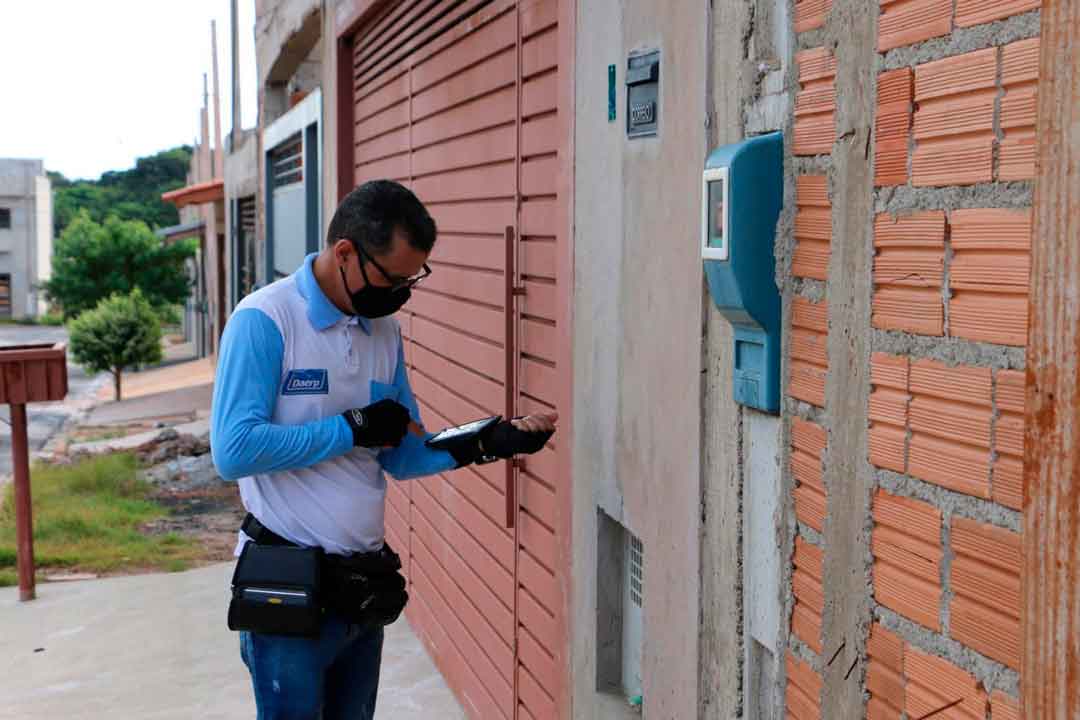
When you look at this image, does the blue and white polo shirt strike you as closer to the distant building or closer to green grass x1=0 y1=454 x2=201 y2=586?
green grass x1=0 y1=454 x2=201 y2=586

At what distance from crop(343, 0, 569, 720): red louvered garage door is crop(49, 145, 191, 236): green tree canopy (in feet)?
254

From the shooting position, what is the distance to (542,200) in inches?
186

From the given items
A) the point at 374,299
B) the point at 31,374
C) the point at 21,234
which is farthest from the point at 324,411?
the point at 21,234

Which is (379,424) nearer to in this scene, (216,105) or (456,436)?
(456,436)

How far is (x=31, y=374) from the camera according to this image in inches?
355

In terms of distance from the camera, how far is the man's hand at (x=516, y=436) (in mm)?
3898

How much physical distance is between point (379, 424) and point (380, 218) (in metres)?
0.53

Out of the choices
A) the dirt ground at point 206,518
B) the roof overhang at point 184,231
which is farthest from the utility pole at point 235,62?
Result: the dirt ground at point 206,518

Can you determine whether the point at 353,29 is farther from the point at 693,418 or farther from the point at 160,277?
the point at 160,277

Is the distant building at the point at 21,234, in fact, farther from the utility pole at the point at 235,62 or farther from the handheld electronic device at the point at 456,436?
the handheld electronic device at the point at 456,436

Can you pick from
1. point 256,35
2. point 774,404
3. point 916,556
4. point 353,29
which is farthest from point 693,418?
point 256,35

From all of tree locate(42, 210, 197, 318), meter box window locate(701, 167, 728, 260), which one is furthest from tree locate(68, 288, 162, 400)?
meter box window locate(701, 167, 728, 260)

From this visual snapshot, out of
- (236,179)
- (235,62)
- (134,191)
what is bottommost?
(236,179)

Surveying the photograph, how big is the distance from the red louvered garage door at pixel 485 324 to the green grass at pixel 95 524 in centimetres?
392
